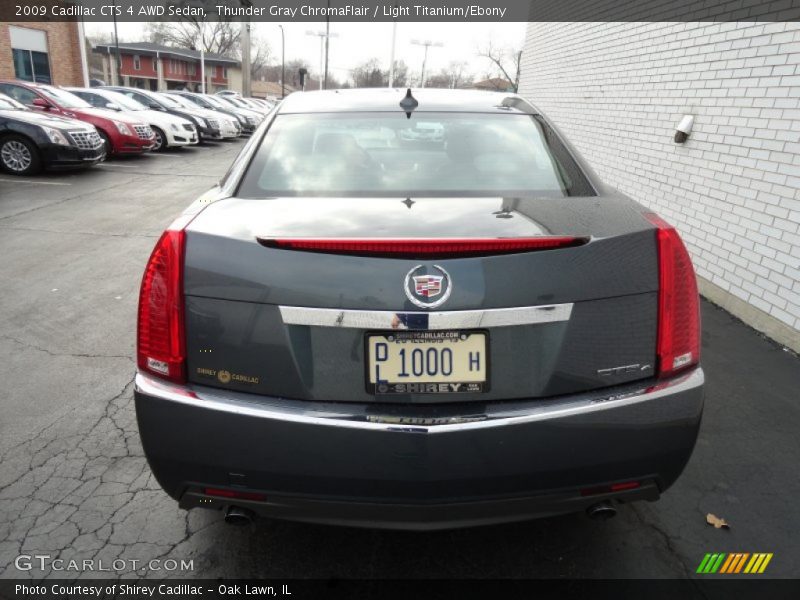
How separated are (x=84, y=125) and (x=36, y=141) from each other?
1.02m

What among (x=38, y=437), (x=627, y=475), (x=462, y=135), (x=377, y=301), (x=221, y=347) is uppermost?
(x=462, y=135)

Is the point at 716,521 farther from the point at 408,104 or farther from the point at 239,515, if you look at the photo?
the point at 408,104

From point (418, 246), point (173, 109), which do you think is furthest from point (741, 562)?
point (173, 109)

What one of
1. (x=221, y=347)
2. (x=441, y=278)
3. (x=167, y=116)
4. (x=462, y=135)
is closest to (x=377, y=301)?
(x=441, y=278)

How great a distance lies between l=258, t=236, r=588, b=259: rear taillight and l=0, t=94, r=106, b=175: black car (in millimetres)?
11004

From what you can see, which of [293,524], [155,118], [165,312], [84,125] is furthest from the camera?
[155,118]

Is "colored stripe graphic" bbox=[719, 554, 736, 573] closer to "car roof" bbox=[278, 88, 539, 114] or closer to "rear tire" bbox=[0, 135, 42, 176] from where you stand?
"car roof" bbox=[278, 88, 539, 114]

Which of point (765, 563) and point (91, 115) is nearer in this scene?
point (765, 563)

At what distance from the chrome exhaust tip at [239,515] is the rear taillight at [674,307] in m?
1.37

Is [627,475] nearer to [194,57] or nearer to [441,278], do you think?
[441,278]

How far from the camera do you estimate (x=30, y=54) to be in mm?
24109

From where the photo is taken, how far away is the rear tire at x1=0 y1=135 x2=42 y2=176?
10.5 metres

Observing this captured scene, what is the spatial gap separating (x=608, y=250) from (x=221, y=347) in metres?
1.21

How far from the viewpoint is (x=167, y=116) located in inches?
652
